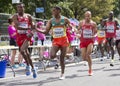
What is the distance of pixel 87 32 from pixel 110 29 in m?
4.26

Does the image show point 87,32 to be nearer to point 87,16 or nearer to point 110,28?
point 87,16

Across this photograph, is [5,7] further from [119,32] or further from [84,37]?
[84,37]

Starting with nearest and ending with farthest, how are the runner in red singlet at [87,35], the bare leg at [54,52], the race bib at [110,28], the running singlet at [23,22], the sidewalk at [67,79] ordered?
the sidewalk at [67,79] < the bare leg at [54,52] < the running singlet at [23,22] < the runner in red singlet at [87,35] < the race bib at [110,28]

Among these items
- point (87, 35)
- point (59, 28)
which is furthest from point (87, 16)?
point (59, 28)

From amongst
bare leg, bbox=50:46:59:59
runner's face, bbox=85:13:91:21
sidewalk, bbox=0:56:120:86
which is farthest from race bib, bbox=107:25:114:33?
bare leg, bbox=50:46:59:59

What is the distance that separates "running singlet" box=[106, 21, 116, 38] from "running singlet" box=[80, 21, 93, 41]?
3.88m

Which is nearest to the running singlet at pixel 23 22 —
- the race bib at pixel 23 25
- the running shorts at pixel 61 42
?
the race bib at pixel 23 25

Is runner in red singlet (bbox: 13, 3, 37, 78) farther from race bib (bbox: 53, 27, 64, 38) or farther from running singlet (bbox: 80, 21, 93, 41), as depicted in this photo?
running singlet (bbox: 80, 21, 93, 41)

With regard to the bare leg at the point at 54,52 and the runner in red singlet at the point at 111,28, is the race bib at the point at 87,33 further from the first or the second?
the runner in red singlet at the point at 111,28

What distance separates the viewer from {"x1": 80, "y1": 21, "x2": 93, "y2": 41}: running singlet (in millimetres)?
13844

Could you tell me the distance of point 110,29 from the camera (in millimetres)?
17953

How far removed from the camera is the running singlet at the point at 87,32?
45.4 feet

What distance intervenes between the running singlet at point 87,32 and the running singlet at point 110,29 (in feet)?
12.7

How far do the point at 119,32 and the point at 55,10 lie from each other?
213 inches
